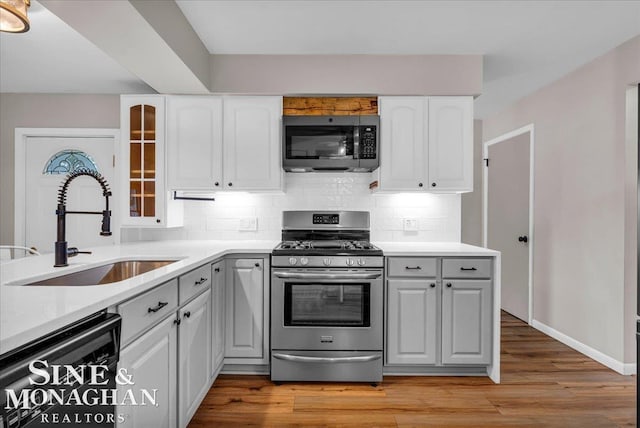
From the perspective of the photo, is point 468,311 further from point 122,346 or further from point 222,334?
point 122,346

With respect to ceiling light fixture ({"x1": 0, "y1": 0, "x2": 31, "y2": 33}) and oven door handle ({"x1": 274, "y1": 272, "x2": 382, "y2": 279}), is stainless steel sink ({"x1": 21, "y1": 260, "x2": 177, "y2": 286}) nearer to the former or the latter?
oven door handle ({"x1": 274, "y1": 272, "x2": 382, "y2": 279})

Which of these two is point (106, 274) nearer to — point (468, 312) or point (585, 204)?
point (468, 312)

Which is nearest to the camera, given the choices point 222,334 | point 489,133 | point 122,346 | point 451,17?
point 122,346

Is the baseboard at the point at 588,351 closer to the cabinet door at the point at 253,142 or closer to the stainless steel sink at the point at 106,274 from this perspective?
the cabinet door at the point at 253,142

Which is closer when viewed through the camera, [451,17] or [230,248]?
[451,17]

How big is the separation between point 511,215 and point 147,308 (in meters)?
3.99

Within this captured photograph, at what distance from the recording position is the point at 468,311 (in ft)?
8.28

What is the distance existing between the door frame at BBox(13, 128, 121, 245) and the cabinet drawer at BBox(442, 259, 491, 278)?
2982mm

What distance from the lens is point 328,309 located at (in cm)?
250

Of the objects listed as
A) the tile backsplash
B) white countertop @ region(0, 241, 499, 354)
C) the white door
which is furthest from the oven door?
the white door

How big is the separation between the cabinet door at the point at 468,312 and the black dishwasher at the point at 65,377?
2.08 meters

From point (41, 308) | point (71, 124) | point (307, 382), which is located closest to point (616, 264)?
point (307, 382)

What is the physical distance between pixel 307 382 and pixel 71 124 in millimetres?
3270

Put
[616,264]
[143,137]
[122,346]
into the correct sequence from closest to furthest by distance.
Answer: [122,346] < [616,264] < [143,137]
